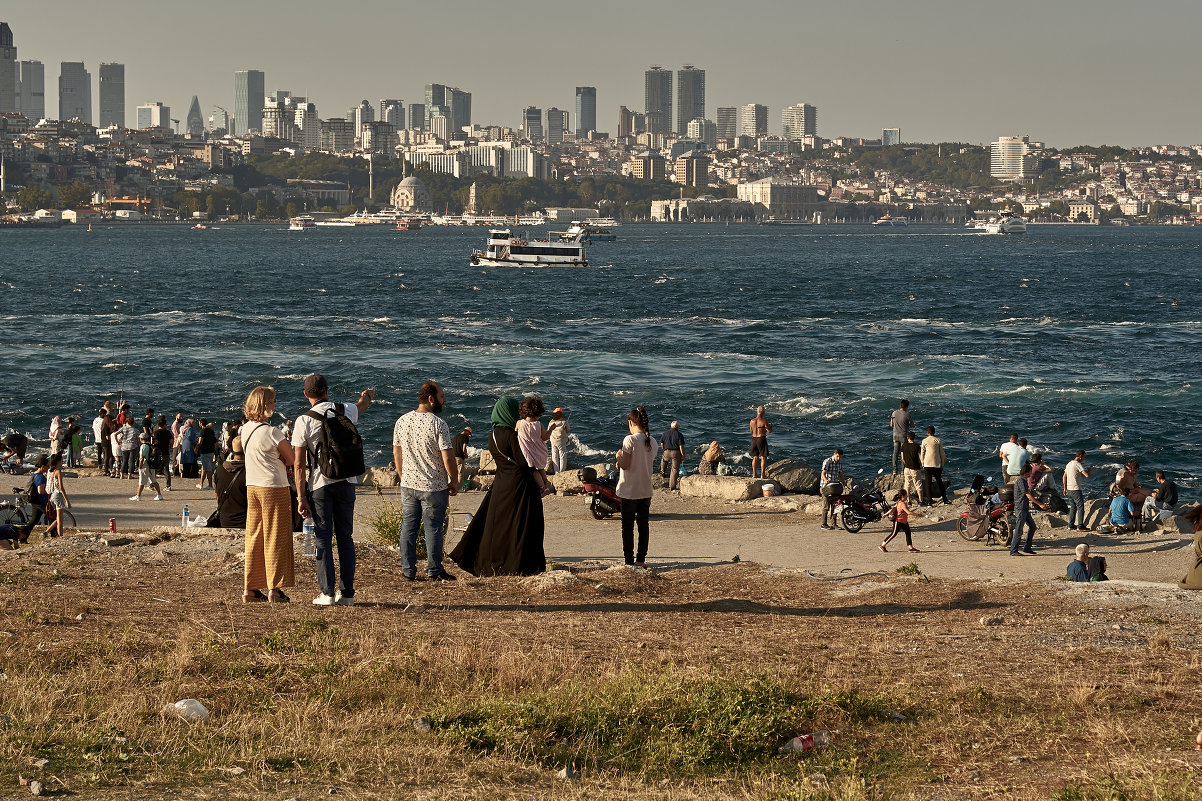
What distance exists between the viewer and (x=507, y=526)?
8.94 m

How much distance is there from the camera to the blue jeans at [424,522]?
27.5 ft

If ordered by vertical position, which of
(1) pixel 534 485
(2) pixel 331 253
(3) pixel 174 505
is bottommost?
(3) pixel 174 505

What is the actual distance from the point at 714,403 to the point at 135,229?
17325cm

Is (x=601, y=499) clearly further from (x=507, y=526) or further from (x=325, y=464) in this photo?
(x=325, y=464)

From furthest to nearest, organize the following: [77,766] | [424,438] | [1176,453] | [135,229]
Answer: [135,229] → [1176,453] → [424,438] → [77,766]

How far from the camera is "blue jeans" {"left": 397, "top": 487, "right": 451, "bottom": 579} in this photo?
329 inches

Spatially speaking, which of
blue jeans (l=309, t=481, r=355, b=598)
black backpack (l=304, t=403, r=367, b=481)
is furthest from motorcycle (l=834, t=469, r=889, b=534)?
black backpack (l=304, t=403, r=367, b=481)

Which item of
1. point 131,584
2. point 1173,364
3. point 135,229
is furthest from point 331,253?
point 131,584

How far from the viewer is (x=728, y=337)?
45.8 meters

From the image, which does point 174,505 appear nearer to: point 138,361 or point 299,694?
point 299,694

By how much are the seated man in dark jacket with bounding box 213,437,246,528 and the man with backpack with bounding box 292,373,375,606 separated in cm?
350

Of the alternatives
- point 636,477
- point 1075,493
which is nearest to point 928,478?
point 1075,493

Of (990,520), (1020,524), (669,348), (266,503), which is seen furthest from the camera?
(669,348)

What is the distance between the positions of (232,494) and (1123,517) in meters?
9.31
